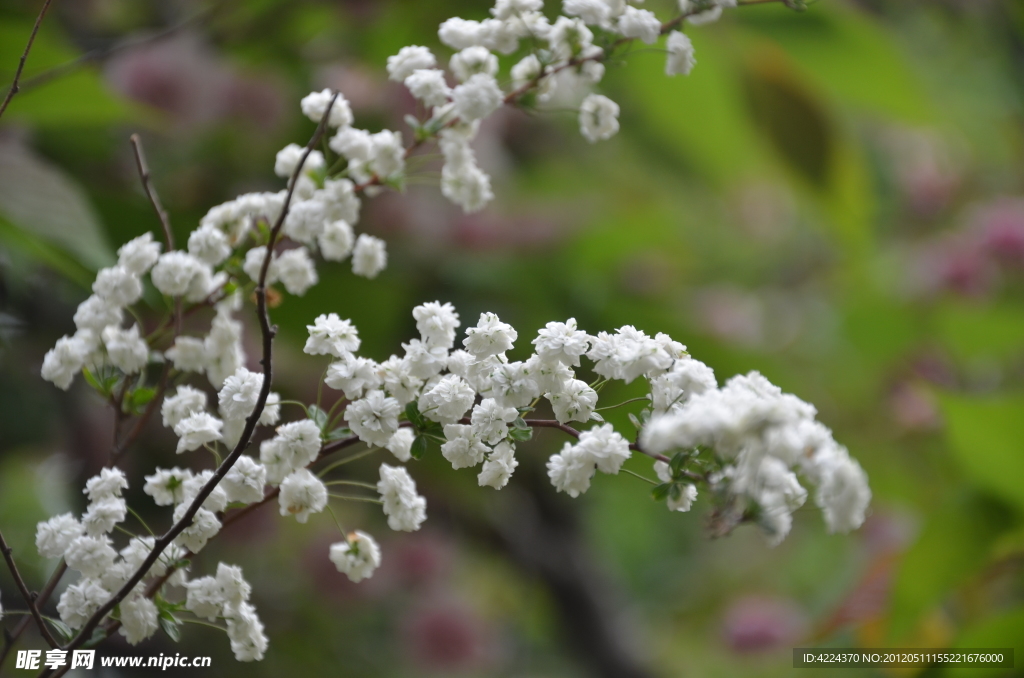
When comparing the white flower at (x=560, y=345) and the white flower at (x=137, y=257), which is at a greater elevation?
the white flower at (x=560, y=345)

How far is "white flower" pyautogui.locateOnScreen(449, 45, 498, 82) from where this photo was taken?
0.24 meters

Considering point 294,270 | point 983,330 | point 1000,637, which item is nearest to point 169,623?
point 294,270

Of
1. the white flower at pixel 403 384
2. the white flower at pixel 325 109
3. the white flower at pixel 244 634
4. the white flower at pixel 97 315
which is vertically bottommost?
the white flower at pixel 244 634

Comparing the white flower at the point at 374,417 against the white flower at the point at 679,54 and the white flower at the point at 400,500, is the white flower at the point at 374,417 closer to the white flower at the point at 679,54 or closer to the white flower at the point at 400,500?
the white flower at the point at 400,500

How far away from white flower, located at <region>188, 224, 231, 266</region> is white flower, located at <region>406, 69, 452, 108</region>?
0.07 meters

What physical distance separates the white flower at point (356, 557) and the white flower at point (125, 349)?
0.26 ft

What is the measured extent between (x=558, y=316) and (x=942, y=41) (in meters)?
0.71

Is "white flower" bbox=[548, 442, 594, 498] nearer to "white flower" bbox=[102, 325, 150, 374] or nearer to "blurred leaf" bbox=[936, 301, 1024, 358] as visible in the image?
"white flower" bbox=[102, 325, 150, 374]

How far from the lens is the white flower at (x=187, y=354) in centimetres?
24

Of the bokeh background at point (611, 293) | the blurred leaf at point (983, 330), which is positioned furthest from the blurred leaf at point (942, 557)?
the blurred leaf at point (983, 330)

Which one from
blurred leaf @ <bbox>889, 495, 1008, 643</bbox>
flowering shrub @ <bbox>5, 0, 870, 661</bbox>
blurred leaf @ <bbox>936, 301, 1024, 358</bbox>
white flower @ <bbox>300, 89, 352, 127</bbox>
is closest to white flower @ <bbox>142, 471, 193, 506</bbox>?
flowering shrub @ <bbox>5, 0, 870, 661</bbox>

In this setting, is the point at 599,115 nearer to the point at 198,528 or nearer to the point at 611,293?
the point at 198,528

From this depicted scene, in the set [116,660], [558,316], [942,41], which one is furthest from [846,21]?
[116,660]

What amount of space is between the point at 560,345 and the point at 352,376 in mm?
51
